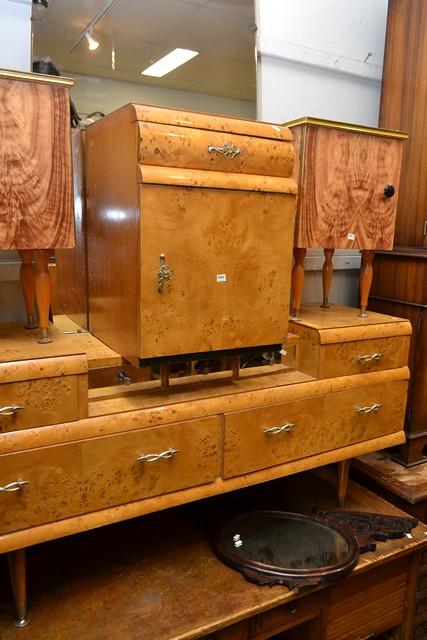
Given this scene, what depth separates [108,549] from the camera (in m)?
1.46

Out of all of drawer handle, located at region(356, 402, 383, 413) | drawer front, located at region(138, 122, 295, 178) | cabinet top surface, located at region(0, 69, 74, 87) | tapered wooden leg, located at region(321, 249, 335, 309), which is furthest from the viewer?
tapered wooden leg, located at region(321, 249, 335, 309)

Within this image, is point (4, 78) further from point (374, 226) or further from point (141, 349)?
point (374, 226)

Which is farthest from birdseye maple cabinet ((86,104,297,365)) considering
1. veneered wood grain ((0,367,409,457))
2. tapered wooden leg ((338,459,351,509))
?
tapered wooden leg ((338,459,351,509))

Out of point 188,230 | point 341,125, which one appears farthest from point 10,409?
point 341,125

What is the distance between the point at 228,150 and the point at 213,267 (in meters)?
0.27

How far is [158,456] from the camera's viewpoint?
1219 millimetres

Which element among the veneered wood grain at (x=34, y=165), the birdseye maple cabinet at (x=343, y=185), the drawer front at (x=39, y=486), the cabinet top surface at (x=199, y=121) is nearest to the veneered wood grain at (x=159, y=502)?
the drawer front at (x=39, y=486)

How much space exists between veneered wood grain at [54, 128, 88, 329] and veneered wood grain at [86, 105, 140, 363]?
3cm

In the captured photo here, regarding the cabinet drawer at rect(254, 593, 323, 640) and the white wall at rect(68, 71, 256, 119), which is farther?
the white wall at rect(68, 71, 256, 119)

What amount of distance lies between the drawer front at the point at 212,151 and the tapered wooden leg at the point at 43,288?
1.04ft

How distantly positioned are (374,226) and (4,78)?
1.11 m

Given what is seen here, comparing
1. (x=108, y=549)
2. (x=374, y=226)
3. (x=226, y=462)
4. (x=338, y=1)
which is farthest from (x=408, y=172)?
(x=108, y=549)

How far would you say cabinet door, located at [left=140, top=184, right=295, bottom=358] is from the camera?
45.6 inches

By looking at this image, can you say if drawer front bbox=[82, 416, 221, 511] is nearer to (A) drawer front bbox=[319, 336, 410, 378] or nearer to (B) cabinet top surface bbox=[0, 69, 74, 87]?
(A) drawer front bbox=[319, 336, 410, 378]
